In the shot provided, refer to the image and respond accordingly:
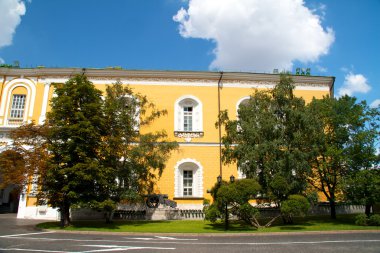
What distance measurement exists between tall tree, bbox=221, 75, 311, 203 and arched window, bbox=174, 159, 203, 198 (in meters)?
5.70

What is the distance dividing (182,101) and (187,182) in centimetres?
661

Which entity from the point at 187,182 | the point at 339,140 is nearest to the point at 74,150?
the point at 187,182

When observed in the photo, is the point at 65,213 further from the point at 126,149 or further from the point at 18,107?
the point at 18,107

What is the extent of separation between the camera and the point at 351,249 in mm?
9312

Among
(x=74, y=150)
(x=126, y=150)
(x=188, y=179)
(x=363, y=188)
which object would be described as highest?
(x=126, y=150)

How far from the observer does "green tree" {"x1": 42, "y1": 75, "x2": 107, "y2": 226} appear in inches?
612

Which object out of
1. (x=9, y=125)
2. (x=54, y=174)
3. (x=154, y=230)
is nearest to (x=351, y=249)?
(x=154, y=230)

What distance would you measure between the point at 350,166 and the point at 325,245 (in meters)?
8.51

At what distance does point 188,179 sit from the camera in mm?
23625

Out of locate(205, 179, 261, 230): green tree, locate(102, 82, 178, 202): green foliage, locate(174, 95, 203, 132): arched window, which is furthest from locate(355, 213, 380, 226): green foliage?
locate(174, 95, 203, 132): arched window

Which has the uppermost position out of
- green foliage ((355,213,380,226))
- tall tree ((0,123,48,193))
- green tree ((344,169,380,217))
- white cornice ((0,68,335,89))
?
white cornice ((0,68,335,89))

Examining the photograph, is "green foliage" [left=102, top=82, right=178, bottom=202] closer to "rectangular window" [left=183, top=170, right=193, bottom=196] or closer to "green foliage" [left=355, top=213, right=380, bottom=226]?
"rectangular window" [left=183, top=170, right=193, bottom=196]

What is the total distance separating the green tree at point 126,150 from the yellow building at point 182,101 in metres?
4.19

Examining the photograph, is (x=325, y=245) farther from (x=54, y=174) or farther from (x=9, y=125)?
(x=9, y=125)
